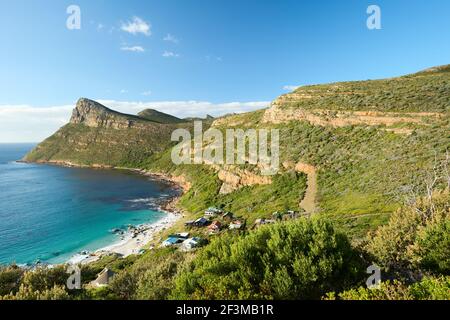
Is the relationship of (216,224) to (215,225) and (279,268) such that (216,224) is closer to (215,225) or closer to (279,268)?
(215,225)

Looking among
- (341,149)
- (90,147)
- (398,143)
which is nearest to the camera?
(398,143)

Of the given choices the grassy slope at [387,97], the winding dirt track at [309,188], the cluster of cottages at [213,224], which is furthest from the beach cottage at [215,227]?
the grassy slope at [387,97]

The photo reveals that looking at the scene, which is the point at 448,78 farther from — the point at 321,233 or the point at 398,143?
the point at 321,233

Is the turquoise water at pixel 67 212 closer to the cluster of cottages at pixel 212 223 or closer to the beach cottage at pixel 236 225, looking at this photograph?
the cluster of cottages at pixel 212 223

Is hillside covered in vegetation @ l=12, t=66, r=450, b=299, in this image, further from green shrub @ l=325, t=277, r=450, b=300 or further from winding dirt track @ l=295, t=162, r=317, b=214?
winding dirt track @ l=295, t=162, r=317, b=214

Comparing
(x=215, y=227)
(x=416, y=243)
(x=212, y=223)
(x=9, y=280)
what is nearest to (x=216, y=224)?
(x=215, y=227)

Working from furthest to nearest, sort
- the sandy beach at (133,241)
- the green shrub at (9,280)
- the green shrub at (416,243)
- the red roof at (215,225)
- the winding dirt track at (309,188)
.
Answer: the red roof at (215,225) → the sandy beach at (133,241) → the winding dirt track at (309,188) → the green shrub at (9,280) → the green shrub at (416,243)

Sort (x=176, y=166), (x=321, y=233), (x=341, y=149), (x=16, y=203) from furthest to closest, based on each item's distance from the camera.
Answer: (x=176, y=166), (x=16, y=203), (x=341, y=149), (x=321, y=233)

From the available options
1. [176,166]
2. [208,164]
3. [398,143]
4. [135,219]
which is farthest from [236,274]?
[176,166]
